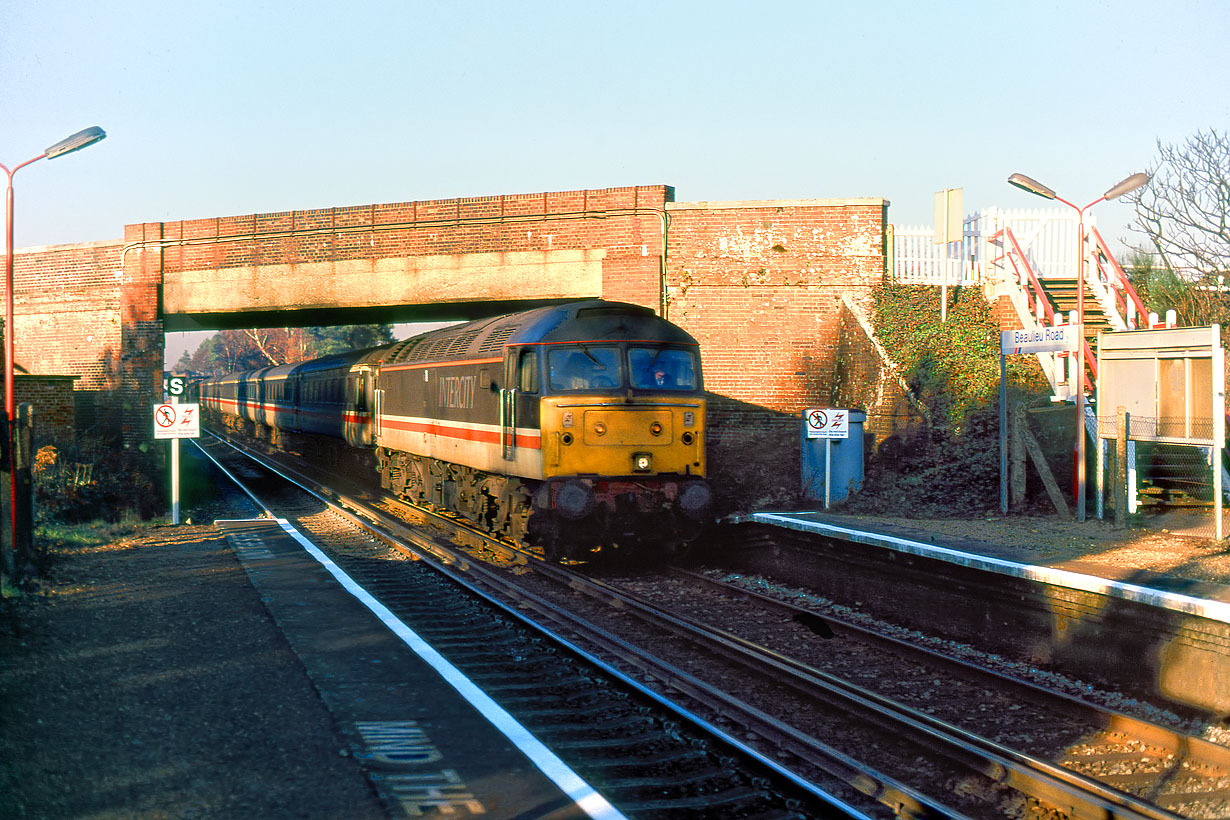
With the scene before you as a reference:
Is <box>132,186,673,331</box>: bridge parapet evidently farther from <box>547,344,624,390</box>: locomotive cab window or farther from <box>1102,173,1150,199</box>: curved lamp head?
<box>1102,173,1150,199</box>: curved lamp head

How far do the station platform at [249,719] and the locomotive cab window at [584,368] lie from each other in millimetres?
3753

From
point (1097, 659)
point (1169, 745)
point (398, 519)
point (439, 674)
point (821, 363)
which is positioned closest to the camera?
point (1169, 745)

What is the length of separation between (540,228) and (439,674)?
50.1 ft

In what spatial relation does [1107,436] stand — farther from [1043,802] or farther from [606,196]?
[606,196]

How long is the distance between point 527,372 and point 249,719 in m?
7.25

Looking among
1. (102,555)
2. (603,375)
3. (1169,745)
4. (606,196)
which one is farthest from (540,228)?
(1169,745)

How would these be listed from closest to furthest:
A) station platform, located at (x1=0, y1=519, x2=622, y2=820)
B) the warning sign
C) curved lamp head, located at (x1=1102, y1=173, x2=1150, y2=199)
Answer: station platform, located at (x1=0, y1=519, x2=622, y2=820) < curved lamp head, located at (x1=1102, y1=173, x2=1150, y2=199) < the warning sign

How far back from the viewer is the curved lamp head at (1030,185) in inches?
651

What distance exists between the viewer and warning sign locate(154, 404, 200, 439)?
653 inches

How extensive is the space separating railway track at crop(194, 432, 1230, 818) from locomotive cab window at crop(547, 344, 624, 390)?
2.96 m

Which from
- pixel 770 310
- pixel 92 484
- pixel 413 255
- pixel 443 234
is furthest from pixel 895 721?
pixel 92 484

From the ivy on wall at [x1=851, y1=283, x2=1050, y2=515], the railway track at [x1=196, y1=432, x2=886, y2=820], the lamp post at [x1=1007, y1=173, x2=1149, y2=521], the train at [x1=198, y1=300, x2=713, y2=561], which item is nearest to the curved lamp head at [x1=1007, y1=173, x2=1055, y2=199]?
the lamp post at [x1=1007, y1=173, x2=1149, y2=521]

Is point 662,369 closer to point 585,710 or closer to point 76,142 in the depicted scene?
point 585,710

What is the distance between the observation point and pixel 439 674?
779 centimetres
